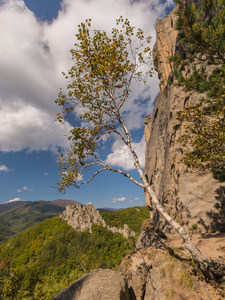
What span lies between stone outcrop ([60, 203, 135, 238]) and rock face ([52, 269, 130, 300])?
103 metres

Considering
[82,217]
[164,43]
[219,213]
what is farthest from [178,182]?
[82,217]

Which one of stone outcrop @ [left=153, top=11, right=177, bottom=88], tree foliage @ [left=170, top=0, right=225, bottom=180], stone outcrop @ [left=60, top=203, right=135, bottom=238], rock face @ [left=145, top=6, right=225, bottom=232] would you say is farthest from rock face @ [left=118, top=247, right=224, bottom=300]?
stone outcrop @ [left=60, top=203, right=135, bottom=238]

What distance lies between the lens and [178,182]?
15320 mm

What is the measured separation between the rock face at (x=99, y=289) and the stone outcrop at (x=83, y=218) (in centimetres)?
10341

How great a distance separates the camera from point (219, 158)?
810 centimetres

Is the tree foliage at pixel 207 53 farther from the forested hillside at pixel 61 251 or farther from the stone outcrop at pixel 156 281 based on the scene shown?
the forested hillside at pixel 61 251

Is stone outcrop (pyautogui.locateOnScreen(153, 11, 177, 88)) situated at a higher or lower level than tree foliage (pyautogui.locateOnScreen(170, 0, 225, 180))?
higher

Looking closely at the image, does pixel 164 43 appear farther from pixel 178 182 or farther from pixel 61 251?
pixel 61 251

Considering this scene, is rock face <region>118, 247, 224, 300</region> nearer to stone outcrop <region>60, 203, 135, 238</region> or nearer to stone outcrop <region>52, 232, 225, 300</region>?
stone outcrop <region>52, 232, 225, 300</region>

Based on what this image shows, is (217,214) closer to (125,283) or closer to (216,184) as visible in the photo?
(216,184)

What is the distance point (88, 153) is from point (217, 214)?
463 inches

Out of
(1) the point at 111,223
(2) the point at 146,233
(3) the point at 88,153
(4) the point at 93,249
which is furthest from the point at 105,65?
(1) the point at 111,223

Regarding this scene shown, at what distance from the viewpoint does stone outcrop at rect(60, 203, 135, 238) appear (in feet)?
335

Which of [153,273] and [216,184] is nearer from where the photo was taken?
[153,273]
